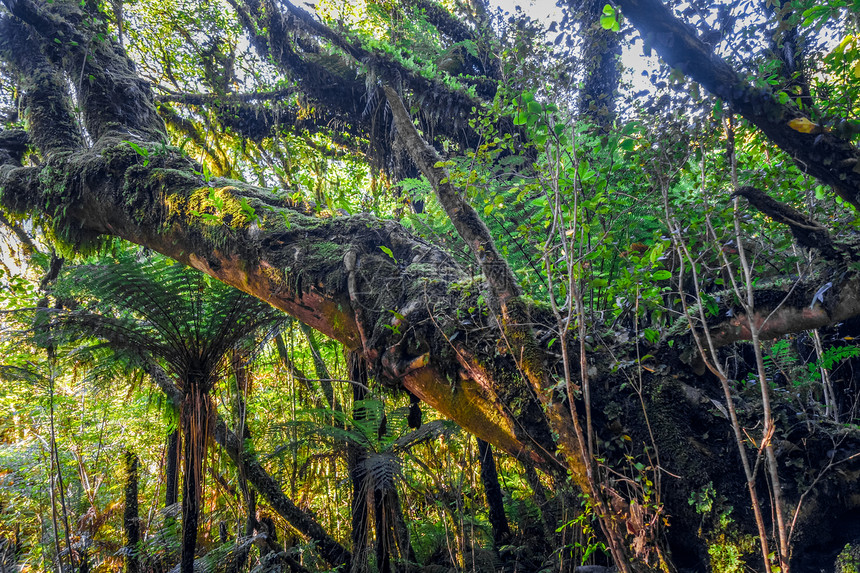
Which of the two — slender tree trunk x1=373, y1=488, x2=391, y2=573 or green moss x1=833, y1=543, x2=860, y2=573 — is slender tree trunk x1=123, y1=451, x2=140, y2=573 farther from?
green moss x1=833, y1=543, x2=860, y2=573

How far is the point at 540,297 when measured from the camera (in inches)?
117

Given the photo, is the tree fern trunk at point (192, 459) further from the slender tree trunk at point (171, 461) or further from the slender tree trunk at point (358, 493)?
the slender tree trunk at point (171, 461)

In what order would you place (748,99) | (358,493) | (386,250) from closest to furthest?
(748,99), (386,250), (358,493)

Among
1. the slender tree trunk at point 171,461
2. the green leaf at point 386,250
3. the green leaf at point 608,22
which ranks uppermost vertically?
the green leaf at point 608,22

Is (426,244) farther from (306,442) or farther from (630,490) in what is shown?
(306,442)

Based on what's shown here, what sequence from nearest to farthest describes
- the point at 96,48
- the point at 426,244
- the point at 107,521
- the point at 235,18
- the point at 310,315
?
the point at 310,315 → the point at 426,244 → the point at 96,48 → the point at 107,521 → the point at 235,18

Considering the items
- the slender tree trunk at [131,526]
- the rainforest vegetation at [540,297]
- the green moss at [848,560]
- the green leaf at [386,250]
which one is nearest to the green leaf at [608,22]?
the rainforest vegetation at [540,297]

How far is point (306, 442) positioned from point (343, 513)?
2626mm

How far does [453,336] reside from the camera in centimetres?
194

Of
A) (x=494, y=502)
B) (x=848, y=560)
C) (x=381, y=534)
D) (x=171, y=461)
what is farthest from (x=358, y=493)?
(x=848, y=560)

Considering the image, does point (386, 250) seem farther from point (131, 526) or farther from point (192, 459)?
point (131, 526)

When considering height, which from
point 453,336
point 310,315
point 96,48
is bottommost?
point 453,336

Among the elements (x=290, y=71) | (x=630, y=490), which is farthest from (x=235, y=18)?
(x=630, y=490)

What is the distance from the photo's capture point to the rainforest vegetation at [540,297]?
→ 1679 millimetres
